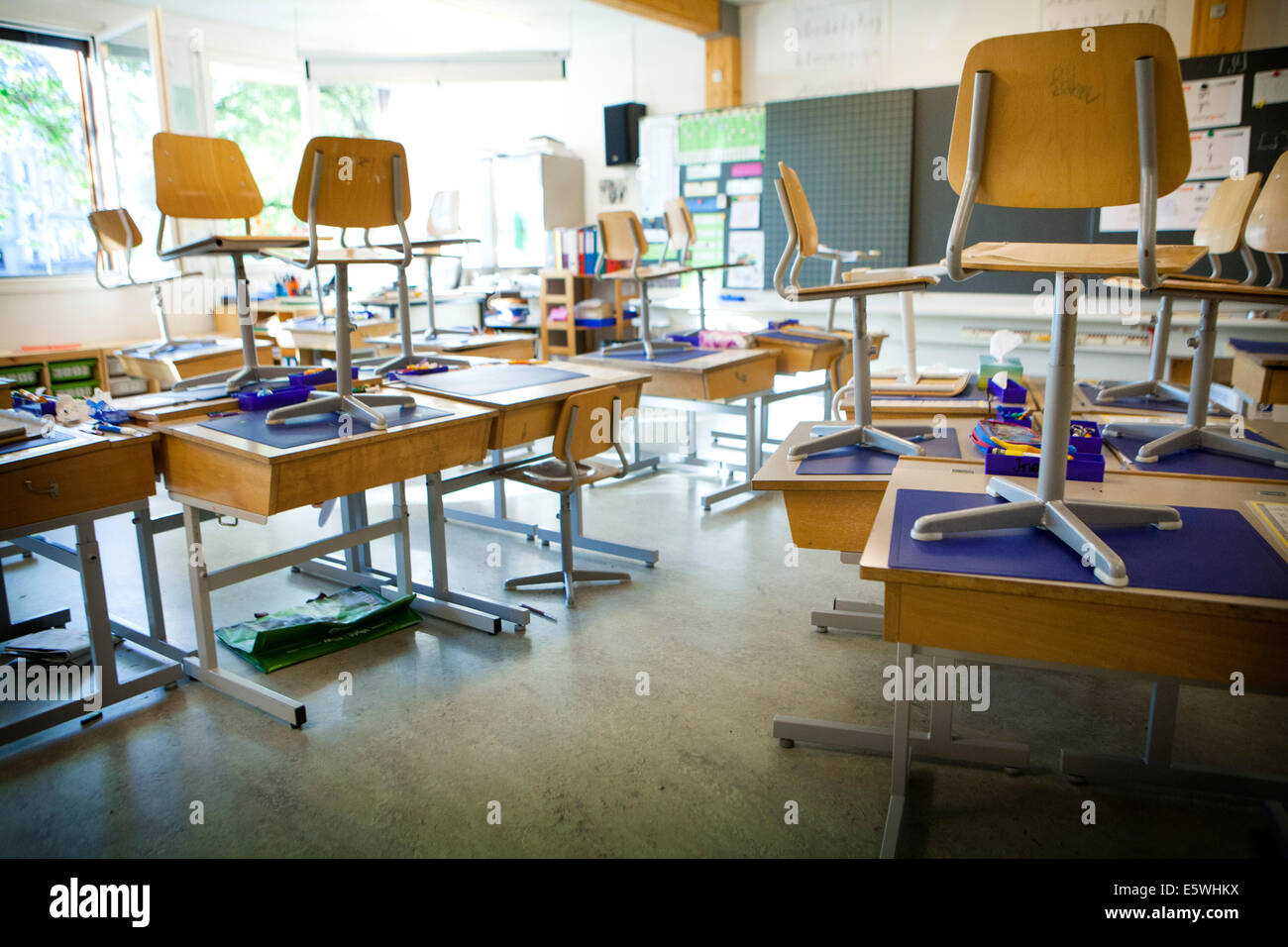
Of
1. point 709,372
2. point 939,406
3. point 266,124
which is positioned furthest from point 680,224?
point 266,124

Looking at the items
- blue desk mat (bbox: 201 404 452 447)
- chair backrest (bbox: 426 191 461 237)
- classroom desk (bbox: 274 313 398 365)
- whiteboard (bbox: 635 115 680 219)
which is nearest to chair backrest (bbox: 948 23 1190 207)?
blue desk mat (bbox: 201 404 452 447)

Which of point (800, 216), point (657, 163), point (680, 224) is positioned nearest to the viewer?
point (800, 216)

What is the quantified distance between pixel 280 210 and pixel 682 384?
5412 millimetres

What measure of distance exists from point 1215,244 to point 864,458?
54.8 inches

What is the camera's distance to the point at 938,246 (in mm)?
6402

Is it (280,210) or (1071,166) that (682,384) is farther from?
(280,210)

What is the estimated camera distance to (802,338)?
477cm

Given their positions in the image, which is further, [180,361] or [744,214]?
[744,214]

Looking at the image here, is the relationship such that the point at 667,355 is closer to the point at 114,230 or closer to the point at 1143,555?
the point at 1143,555

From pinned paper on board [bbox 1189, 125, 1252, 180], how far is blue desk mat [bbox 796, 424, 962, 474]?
4132mm

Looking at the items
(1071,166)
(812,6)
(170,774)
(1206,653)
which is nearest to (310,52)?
(812,6)

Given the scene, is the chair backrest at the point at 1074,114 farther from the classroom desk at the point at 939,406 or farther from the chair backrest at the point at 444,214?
the chair backrest at the point at 444,214

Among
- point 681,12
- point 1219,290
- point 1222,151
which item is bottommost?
point 1219,290

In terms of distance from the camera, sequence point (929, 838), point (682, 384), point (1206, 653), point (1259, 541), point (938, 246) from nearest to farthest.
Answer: point (1206, 653) → point (1259, 541) → point (929, 838) → point (682, 384) → point (938, 246)
